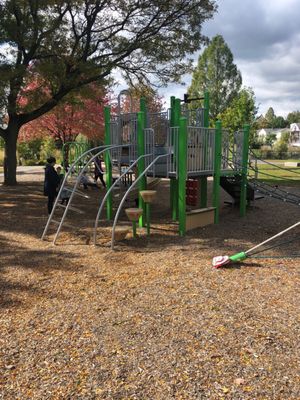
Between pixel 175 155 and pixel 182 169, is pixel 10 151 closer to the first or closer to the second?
pixel 175 155

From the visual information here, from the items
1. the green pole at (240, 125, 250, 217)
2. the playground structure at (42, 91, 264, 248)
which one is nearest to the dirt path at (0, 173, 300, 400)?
the playground structure at (42, 91, 264, 248)

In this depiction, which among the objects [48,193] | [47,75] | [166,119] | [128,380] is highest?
[47,75]

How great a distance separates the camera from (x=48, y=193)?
9.27m

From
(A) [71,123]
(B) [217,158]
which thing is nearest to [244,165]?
(B) [217,158]

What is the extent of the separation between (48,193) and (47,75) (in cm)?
536

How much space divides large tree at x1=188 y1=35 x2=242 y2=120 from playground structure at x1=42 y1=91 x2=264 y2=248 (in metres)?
38.1

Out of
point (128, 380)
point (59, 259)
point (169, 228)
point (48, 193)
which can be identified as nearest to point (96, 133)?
point (48, 193)

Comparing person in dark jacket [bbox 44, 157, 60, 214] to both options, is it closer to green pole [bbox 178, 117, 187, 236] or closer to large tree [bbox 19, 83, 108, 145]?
green pole [bbox 178, 117, 187, 236]

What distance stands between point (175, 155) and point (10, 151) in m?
10.2

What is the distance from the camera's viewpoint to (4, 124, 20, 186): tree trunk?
15000 millimetres

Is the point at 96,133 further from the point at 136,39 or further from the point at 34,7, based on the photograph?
the point at 34,7

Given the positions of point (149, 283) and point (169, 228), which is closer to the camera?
point (149, 283)

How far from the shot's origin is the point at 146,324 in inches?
146

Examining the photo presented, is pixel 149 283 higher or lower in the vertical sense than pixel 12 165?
lower
